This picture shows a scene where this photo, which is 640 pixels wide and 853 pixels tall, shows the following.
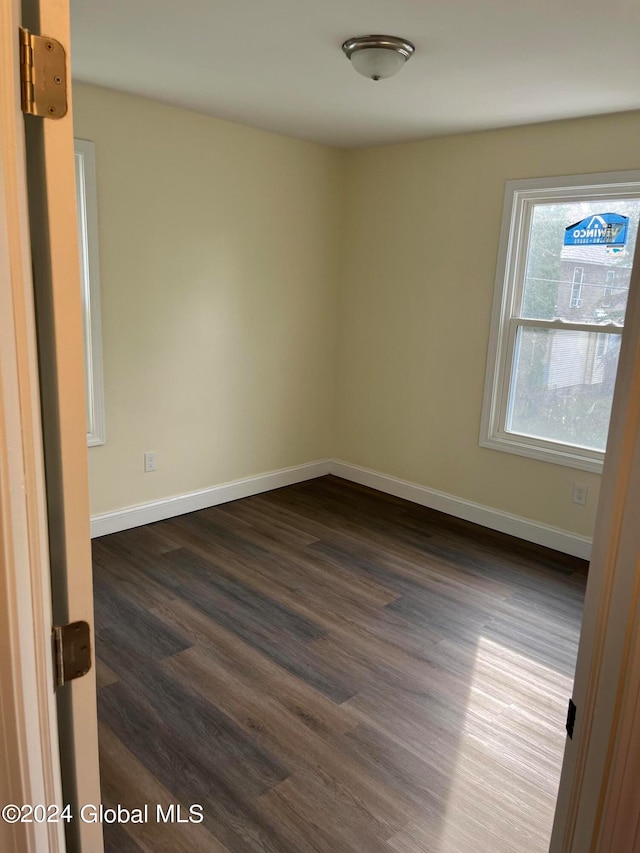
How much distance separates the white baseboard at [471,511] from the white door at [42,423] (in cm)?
333

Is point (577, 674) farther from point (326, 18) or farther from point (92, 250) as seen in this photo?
point (92, 250)

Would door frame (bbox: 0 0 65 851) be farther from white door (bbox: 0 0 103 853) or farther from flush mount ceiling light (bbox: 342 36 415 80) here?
flush mount ceiling light (bbox: 342 36 415 80)

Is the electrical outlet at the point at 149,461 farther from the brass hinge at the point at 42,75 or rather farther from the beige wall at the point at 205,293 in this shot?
the brass hinge at the point at 42,75

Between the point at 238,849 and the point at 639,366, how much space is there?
1708mm

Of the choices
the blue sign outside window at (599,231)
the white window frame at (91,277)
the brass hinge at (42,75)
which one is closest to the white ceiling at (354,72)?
the white window frame at (91,277)

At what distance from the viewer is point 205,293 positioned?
3.99m

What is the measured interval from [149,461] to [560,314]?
2.58 m

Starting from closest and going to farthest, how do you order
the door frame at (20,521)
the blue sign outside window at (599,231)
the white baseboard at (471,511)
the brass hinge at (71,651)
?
the door frame at (20,521) → the brass hinge at (71,651) → the blue sign outside window at (599,231) → the white baseboard at (471,511)

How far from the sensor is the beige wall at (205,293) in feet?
11.6

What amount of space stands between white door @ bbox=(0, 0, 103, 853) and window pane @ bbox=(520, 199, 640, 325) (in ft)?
10.6

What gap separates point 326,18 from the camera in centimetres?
223

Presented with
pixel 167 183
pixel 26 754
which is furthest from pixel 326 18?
pixel 26 754

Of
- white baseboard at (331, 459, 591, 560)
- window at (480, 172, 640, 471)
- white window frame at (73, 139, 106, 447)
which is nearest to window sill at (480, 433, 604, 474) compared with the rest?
window at (480, 172, 640, 471)

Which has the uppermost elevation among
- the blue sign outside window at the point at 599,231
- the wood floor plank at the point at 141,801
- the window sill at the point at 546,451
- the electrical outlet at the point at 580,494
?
the blue sign outside window at the point at 599,231
